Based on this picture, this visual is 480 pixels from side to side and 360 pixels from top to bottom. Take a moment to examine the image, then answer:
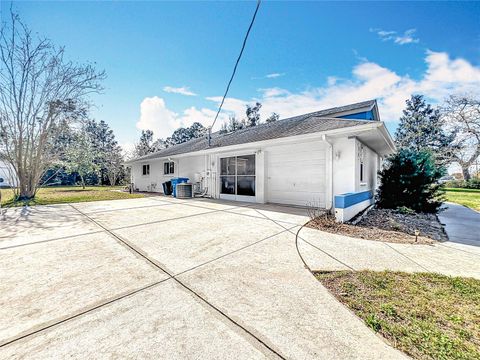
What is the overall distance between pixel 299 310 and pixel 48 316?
2314 millimetres

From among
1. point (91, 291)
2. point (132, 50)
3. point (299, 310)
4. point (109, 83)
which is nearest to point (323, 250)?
point (299, 310)

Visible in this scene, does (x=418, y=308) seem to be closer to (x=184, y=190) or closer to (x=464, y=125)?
(x=184, y=190)

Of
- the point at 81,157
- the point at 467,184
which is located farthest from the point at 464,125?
the point at 81,157

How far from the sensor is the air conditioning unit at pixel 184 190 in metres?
11.2

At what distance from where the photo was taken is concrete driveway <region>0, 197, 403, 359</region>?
1.50 metres

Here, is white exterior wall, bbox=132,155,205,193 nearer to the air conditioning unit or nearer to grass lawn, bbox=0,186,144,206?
the air conditioning unit

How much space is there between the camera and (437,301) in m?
2.10

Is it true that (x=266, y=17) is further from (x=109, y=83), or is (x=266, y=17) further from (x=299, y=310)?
(x=109, y=83)

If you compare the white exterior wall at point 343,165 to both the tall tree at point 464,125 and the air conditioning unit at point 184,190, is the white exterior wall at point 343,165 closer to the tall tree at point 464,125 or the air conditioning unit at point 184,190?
the air conditioning unit at point 184,190

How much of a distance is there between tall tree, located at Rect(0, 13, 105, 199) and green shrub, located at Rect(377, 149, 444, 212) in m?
15.3

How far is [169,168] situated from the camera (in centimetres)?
1448

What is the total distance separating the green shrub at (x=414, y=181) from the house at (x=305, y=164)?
87 cm

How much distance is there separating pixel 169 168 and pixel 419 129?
33.6 m

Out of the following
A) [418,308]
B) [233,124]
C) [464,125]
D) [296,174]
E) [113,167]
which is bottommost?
[418,308]
